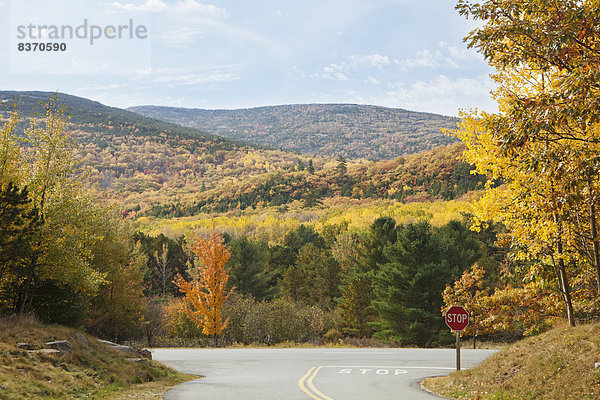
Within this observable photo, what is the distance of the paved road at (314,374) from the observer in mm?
12844

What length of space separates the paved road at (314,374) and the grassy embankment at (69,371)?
153cm

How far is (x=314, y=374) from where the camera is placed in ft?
56.9

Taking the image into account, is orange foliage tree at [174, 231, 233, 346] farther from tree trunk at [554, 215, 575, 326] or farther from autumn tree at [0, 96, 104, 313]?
tree trunk at [554, 215, 575, 326]

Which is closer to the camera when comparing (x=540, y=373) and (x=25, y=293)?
(x=540, y=373)

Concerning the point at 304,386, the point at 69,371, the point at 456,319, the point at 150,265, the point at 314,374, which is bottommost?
the point at 314,374

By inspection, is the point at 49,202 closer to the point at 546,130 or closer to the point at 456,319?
the point at 456,319

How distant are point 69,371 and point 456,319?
1115cm

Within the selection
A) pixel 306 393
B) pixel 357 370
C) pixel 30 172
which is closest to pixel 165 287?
pixel 30 172

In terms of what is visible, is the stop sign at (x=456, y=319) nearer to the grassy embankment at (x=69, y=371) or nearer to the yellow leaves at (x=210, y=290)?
the grassy embankment at (x=69, y=371)

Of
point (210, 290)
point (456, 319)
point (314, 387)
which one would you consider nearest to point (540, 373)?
point (456, 319)

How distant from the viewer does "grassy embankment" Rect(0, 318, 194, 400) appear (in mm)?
12008

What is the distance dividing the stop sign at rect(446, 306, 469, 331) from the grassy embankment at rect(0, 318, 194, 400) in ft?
27.7

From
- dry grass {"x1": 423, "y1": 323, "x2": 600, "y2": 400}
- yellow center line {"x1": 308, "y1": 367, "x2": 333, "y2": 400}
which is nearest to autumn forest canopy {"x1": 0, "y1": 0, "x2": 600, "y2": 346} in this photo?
dry grass {"x1": 423, "y1": 323, "x2": 600, "y2": 400}

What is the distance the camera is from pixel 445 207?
12088cm
